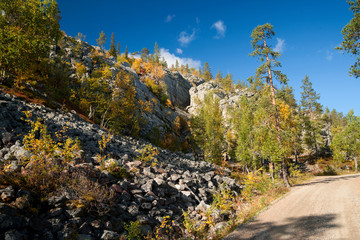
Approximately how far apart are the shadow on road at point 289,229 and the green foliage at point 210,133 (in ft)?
86.9

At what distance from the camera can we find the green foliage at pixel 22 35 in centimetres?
1652

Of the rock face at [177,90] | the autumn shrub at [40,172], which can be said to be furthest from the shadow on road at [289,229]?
the rock face at [177,90]

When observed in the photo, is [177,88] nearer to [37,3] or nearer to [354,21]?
[37,3]

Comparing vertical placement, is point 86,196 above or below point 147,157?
below

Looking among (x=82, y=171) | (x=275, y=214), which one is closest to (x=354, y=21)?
(x=275, y=214)

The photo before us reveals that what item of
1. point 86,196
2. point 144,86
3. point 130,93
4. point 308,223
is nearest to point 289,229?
point 308,223

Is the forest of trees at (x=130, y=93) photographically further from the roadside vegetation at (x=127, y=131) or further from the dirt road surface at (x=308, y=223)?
the dirt road surface at (x=308, y=223)

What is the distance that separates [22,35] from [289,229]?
25.8m

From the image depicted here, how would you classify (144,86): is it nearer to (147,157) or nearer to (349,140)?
(147,157)

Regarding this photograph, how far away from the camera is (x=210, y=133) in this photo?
113 feet

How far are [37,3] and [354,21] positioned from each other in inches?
1238

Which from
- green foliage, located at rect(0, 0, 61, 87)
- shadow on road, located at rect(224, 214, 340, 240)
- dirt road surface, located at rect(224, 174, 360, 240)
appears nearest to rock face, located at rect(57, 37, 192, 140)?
green foliage, located at rect(0, 0, 61, 87)

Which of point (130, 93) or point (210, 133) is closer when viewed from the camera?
point (130, 93)

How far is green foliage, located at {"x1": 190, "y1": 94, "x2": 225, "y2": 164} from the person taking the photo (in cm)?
3375
